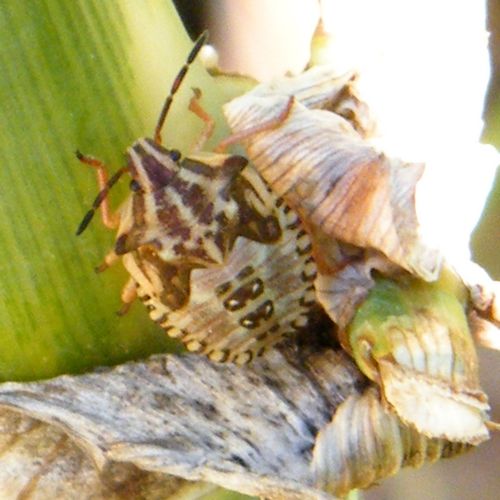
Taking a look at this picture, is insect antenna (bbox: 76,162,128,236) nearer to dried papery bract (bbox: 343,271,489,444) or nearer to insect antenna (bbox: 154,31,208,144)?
insect antenna (bbox: 154,31,208,144)

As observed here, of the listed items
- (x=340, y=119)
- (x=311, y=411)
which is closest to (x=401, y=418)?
(x=311, y=411)

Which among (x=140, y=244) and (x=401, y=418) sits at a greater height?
(x=140, y=244)

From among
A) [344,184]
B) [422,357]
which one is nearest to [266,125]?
[344,184]

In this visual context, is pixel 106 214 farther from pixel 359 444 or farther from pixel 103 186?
pixel 359 444

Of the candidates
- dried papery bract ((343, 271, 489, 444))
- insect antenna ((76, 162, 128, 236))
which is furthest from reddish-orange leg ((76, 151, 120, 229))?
dried papery bract ((343, 271, 489, 444))

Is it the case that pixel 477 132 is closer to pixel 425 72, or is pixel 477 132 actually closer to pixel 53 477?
pixel 425 72

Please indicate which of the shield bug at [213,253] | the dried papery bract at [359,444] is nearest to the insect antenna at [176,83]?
the shield bug at [213,253]

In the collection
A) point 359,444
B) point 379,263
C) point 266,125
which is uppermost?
point 266,125
